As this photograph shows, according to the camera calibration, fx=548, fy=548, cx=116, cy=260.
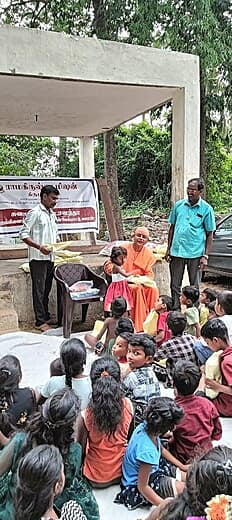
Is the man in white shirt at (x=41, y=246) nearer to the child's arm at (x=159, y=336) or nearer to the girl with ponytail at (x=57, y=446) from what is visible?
the child's arm at (x=159, y=336)

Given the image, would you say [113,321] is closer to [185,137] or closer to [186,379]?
[186,379]

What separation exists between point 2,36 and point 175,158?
88.6 inches

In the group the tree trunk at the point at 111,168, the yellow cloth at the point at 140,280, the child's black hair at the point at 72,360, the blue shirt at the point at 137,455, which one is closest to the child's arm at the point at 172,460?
the blue shirt at the point at 137,455

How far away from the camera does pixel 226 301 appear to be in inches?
151

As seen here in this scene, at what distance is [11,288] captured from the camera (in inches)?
226

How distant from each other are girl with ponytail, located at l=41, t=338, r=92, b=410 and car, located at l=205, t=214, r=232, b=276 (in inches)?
203

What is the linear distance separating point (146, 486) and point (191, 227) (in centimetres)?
324

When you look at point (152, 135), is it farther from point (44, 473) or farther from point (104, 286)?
point (44, 473)

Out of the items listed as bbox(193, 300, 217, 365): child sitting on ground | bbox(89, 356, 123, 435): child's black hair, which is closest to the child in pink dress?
bbox(193, 300, 217, 365): child sitting on ground

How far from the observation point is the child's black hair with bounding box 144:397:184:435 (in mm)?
2248

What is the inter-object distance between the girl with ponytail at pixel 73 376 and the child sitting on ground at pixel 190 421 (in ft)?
1.57

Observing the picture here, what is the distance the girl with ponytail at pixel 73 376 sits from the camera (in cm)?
279

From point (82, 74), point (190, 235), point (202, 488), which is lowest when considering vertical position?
point (202, 488)

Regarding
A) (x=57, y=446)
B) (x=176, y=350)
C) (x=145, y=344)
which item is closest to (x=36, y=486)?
(x=57, y=446)
